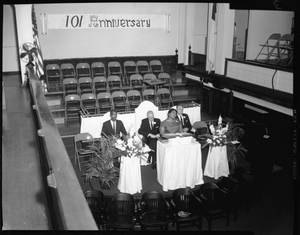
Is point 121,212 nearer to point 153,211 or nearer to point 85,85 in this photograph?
point 153,211

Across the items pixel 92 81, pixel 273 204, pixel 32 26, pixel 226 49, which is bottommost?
pixel 273 204

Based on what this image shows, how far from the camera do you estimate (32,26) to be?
9602 millimetres

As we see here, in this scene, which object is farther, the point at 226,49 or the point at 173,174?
the point at 226,49

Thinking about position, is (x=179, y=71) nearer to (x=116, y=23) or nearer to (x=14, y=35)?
(x=116, y=23)

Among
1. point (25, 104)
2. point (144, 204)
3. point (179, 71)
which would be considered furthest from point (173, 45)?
point (144, 204)

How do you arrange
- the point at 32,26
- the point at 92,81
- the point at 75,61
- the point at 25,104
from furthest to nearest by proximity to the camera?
the point at 75,61, the point at 92,81, the point at 32,26, the point at 25,104

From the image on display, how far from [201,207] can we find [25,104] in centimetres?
437

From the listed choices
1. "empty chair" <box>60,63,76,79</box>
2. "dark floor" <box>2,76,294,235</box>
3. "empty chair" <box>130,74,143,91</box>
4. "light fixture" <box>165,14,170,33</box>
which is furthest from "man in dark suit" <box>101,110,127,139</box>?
"light fixture" <box>165,14,170,33</box>

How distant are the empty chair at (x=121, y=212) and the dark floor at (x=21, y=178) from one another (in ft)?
5.20

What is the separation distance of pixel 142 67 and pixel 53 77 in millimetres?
3434

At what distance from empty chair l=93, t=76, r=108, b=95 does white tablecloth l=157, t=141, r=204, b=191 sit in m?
4.90

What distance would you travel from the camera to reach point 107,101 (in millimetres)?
11336

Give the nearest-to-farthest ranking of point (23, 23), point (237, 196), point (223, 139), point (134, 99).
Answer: point (237, 196) → point (223, 139) → point (23, 23) → point (134, 99)

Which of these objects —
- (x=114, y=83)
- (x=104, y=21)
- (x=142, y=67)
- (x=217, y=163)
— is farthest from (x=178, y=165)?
(x=104, y=21)
